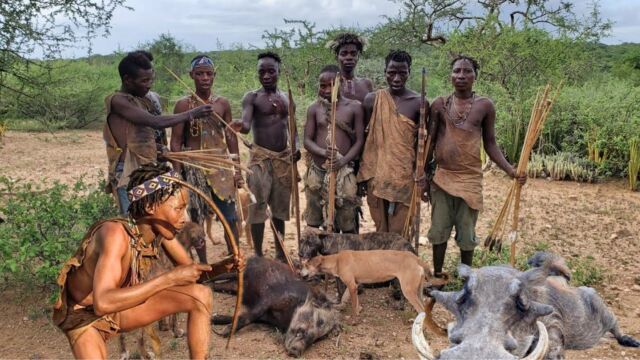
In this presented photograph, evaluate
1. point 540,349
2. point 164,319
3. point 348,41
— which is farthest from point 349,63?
point 540,349

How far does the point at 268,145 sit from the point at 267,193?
1.59 ft

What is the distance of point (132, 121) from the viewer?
4.37 metres

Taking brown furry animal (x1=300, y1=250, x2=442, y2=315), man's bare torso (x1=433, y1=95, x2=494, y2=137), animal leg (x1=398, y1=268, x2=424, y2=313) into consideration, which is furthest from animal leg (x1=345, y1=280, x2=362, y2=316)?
man's bare torso (x1=433, y1=95, x2=494, y2=137)

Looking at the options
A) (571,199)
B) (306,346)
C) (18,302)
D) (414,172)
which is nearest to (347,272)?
(306,346)

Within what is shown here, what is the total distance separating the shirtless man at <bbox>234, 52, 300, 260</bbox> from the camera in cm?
534

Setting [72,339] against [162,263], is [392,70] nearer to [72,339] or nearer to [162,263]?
[162,263]

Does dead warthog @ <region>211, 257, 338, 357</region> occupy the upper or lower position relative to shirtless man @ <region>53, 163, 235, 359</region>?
lower

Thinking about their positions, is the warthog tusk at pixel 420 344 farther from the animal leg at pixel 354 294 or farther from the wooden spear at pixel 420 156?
the wooden spear at pixel 420 156

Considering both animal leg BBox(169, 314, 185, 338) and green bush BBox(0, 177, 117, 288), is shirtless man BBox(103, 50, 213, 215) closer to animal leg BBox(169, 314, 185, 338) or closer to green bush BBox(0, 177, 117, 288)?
green bush BBox(0, 177, 117, 288)

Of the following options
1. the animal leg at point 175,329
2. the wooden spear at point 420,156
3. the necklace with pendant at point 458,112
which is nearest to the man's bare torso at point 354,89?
the wooden spear at point 420,156

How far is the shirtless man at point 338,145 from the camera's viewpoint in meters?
5.04

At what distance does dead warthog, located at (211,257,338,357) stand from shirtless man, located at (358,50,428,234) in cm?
120

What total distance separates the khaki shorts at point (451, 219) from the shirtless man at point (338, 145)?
750mm

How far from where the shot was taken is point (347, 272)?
14.9 ft
